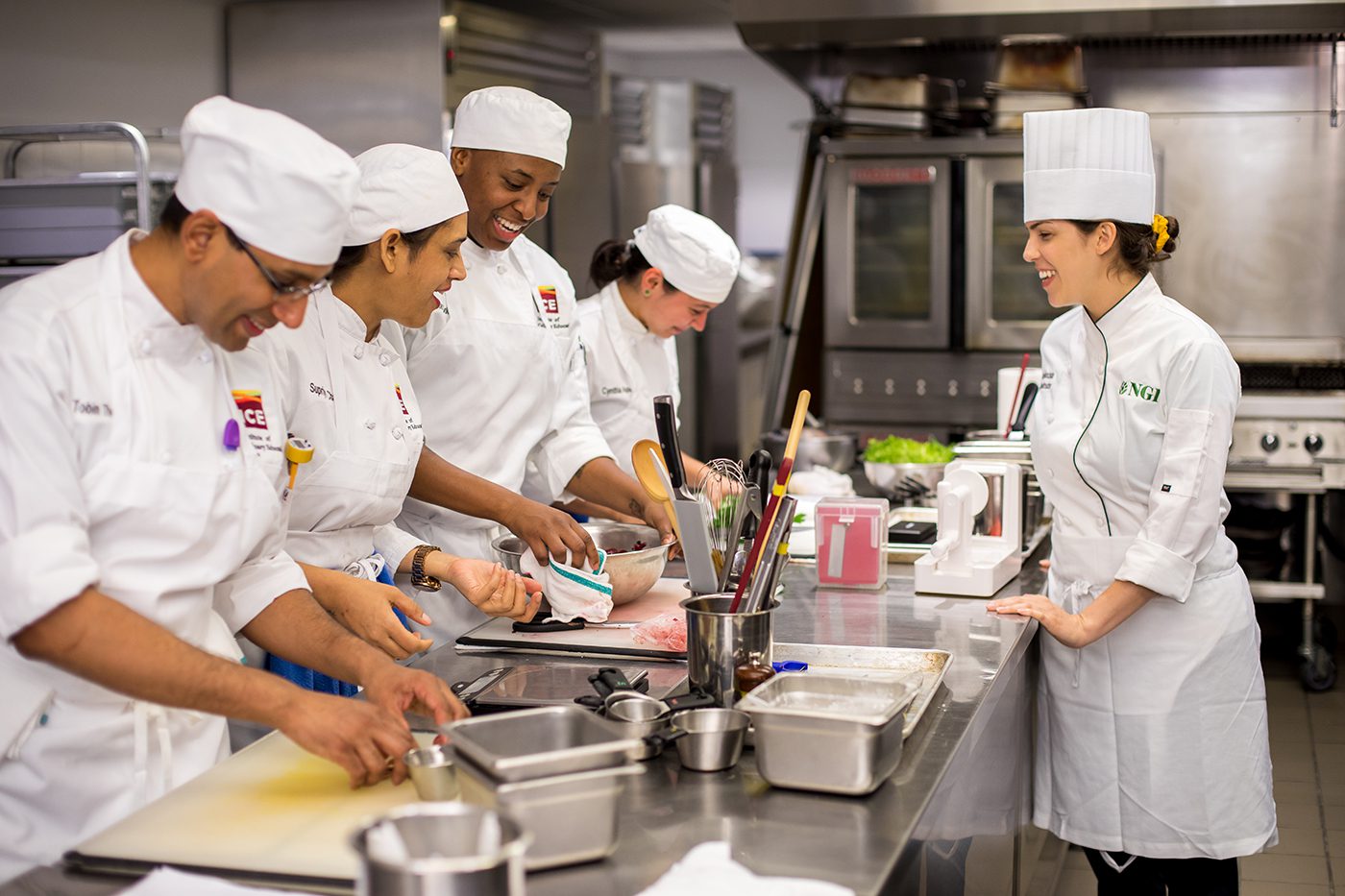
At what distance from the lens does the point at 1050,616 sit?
241cm

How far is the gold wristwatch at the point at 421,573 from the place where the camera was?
2.30m

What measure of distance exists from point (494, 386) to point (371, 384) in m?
0.57

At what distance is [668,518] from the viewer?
271cm

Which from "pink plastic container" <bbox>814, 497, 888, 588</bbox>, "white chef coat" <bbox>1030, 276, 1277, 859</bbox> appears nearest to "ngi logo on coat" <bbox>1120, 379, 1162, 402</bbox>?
"white chef coat" <bbox>1030, 276, 1277, 859</bbox>

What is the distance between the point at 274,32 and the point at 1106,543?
12.0 feet

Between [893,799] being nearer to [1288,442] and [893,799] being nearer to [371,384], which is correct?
[371,384]

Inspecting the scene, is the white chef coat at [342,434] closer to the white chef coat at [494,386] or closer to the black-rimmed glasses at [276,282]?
the white chef coat at [494,386]

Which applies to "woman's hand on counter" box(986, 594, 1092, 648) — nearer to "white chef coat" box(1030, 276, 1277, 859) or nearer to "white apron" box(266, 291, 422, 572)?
"white chef coat" box(1030, 276, 1277, 859)

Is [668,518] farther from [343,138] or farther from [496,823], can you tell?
[343,138]

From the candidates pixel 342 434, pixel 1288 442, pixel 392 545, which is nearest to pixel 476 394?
pixel 392 545

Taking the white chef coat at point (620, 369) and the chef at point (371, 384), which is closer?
the chef at point (371, 384)

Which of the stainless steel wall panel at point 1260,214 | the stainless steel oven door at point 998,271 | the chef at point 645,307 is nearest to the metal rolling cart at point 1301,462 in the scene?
the stainless steel wall panel at point 1260,214

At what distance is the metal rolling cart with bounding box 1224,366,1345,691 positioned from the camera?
191 inches

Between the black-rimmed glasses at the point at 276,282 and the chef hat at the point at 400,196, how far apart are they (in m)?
0.54
